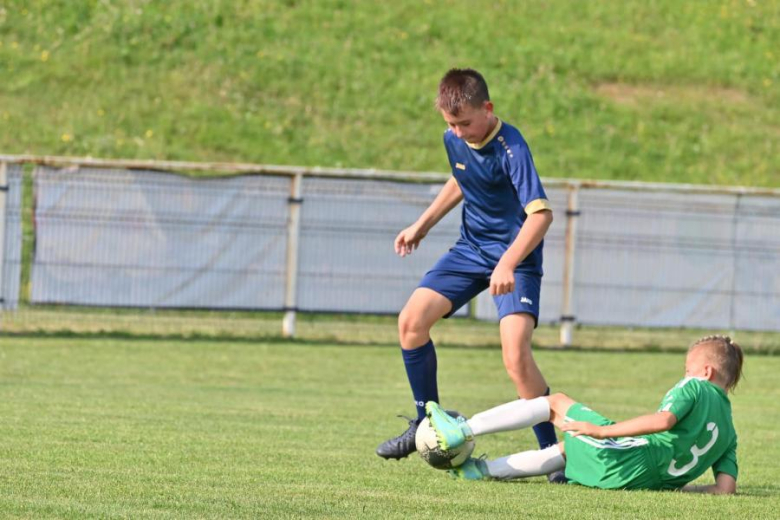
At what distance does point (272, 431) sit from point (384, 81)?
18368 millimetres

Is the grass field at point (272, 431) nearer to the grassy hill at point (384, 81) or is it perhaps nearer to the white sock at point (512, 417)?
the white sock at point (512, 417)

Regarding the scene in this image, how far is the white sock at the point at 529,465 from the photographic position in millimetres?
6605

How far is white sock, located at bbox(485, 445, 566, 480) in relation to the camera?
6.61 metres

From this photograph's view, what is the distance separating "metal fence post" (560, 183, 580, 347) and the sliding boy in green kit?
10.5 meters

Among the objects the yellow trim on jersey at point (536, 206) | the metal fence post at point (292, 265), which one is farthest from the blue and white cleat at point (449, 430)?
the metal fence post at point (292, 265)

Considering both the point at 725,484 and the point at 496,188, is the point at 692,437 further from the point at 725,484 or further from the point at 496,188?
the point at 496,188

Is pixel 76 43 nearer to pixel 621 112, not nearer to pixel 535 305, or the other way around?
pixel 621 112

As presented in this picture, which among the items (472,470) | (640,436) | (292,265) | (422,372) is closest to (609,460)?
(640,436)

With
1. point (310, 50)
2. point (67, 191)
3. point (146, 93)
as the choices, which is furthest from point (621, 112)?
point (67, 191)

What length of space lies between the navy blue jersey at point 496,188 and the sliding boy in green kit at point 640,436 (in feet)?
2.95

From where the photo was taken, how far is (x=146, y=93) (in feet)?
81.5

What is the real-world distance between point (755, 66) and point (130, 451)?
23417mm

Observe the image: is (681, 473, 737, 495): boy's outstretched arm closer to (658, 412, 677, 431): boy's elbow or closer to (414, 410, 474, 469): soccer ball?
(658, 412, 677, 431): boy's elbow

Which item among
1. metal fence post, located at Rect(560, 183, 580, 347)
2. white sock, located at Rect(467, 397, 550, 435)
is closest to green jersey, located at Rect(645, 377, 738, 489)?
white sock, located at Rect(467, 397, 550, 435)
